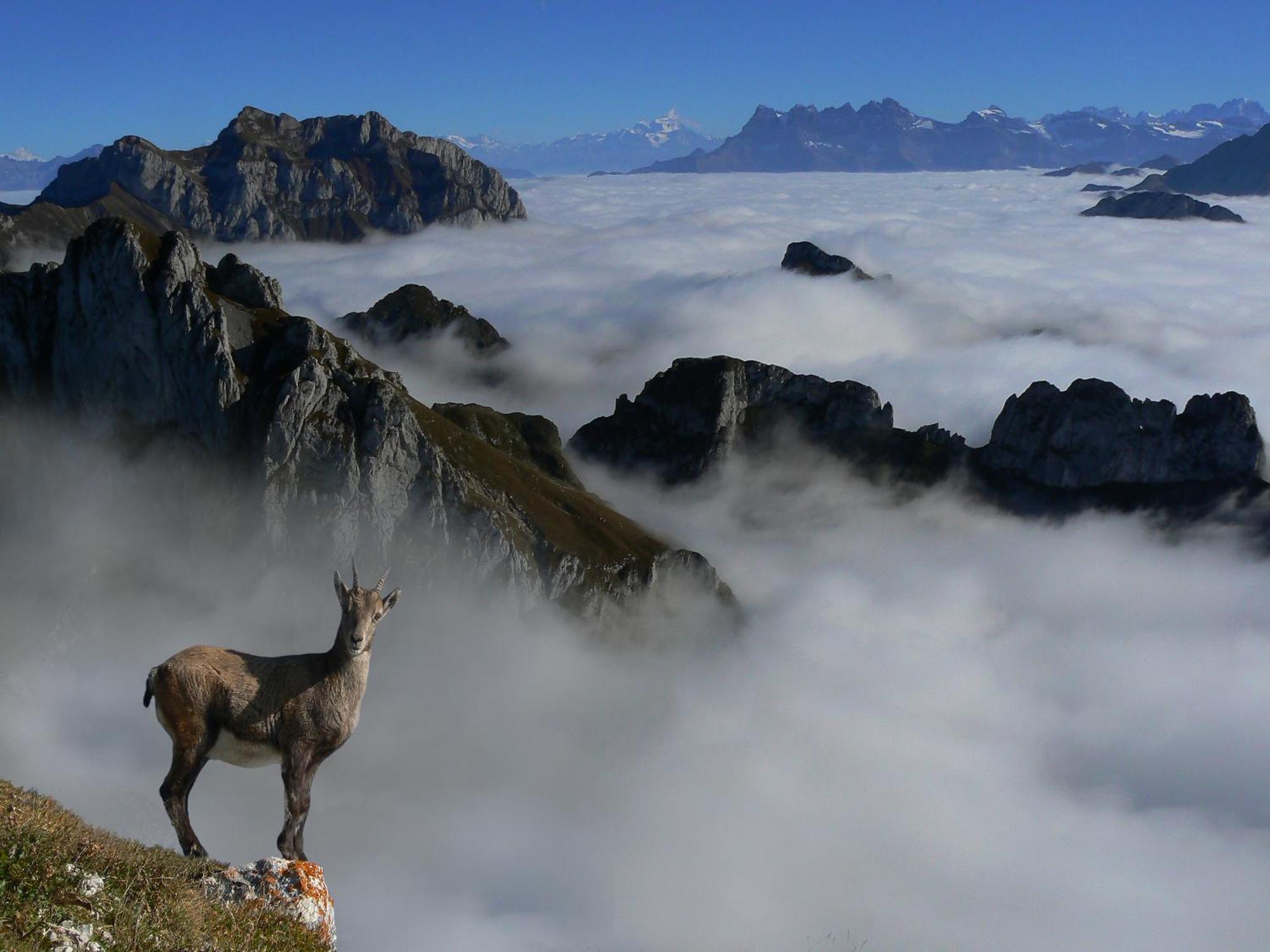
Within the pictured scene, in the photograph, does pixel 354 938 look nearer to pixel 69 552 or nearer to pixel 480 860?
pixel 480 860

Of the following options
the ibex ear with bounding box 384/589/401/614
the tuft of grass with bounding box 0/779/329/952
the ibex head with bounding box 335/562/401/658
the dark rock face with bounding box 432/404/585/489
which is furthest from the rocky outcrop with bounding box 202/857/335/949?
the dark rock face with bounding box 432/404/585/489

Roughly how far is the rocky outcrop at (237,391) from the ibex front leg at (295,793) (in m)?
97.3

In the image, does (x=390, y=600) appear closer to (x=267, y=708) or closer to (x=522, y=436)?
(x=267, y=708)

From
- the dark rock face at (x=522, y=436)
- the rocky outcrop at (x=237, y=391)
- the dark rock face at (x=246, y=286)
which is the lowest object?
the dark rock face at (x=522, y=436)

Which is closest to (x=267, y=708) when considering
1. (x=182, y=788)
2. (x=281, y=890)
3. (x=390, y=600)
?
(x=182, y=788)

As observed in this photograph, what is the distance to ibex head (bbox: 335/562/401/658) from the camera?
60.2ft

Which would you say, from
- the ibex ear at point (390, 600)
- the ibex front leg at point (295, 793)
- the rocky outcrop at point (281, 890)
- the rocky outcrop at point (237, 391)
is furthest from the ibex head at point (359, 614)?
the rocky outcrop at point (237, 391)

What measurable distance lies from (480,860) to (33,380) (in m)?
80.1

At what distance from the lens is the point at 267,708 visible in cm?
1831

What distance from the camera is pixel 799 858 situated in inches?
5477

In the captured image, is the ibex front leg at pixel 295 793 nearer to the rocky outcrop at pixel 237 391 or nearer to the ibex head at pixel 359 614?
the ibex head at pixel 359 614

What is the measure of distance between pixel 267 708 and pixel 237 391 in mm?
102636

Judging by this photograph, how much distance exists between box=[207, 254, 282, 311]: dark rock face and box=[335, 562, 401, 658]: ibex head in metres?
120

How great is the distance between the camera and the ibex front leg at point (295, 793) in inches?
714
